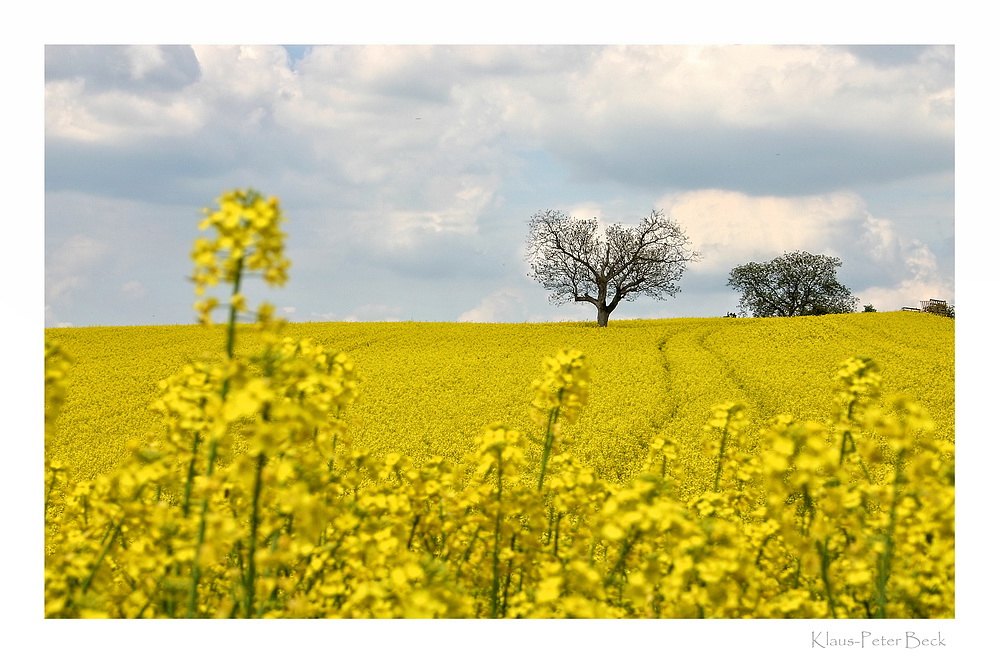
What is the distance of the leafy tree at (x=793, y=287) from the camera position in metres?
43.3

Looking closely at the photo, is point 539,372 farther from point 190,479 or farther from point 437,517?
point 190,479

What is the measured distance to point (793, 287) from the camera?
1737 inches

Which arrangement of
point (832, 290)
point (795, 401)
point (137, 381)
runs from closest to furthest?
point (795, 401) < point (137, 381) < point (832, 290)

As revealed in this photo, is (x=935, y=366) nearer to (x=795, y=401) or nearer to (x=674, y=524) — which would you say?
(x=795, y=401)

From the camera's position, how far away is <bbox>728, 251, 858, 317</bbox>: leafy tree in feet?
142

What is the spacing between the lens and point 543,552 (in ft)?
16.3

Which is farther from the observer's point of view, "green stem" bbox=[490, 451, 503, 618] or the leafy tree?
the leafy tree

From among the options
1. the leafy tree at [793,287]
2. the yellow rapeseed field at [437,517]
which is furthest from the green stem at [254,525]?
the leafy tree at [793,287]

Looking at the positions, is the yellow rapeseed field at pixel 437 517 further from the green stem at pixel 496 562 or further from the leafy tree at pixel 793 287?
the leafy tree at pixel 793 287

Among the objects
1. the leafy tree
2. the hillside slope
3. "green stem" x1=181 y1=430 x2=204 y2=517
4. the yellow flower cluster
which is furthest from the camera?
the leafy tree

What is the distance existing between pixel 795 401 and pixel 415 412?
7828 millimetres

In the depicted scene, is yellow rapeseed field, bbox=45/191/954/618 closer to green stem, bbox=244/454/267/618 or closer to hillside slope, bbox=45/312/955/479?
green stem, bbox=244/454/267/618

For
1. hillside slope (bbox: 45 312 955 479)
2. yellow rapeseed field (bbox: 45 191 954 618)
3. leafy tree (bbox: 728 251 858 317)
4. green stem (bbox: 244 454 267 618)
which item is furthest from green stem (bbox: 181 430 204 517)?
leafy tree (bbox: 728 251 858 317)
